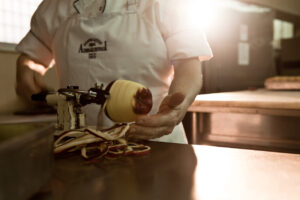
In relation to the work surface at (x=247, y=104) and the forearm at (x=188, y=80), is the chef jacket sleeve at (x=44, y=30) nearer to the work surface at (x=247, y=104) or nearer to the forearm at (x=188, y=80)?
the forearm at (x=188, y=80)

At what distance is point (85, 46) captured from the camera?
3.83 ft

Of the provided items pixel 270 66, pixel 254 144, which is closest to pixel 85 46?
pixel 254 144

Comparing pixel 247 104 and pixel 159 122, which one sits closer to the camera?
pixel 159 122

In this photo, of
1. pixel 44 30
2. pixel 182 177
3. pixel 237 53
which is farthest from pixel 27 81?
pixel 237 53

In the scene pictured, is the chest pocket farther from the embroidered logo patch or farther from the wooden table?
the wooden table


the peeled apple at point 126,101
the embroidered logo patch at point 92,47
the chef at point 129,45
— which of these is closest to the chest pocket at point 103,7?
the chef at point 129,45

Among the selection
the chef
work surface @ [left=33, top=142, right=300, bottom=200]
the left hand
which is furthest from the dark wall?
work surface @ [left=33, top=142, right=300, bottom=200]

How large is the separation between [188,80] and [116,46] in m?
0.29

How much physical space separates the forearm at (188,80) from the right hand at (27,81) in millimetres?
546

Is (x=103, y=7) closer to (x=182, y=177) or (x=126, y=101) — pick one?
(x=126, y=101)

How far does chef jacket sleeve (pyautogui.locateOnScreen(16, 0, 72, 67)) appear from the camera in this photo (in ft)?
4.13

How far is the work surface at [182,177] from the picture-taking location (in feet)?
1.50

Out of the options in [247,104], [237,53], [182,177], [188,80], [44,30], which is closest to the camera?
[182,177]

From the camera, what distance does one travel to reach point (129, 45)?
3.69 ft
